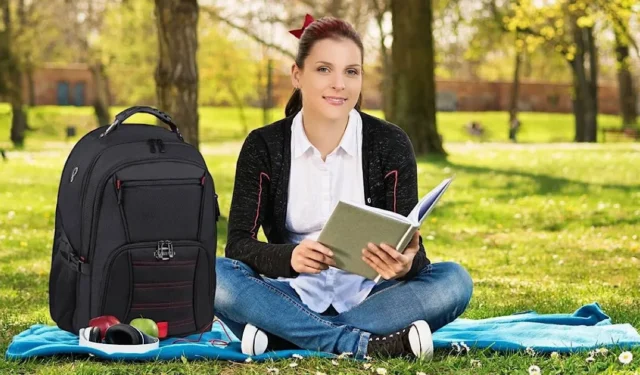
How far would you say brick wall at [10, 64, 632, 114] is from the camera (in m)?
48.9

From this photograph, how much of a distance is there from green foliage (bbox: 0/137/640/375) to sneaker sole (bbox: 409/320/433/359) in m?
0.07

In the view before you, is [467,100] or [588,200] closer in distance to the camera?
[588,200]

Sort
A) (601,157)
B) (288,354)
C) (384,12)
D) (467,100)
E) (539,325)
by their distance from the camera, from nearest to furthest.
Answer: (288,354), (539,325), (601,157), (384,12), (467,100)

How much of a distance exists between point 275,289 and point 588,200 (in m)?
7.66

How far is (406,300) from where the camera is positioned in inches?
165

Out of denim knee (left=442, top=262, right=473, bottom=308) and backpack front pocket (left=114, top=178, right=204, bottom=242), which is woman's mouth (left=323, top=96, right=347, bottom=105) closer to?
backpack front pocket (left=114, top=178, right=204, bottom=242)

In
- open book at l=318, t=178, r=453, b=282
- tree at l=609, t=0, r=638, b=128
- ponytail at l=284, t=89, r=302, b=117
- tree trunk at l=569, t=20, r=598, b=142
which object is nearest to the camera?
open book at l=318, t=178, r=453, b=282

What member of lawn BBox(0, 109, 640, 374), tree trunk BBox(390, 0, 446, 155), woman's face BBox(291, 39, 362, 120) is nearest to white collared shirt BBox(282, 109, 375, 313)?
woman's face BBox(291, 39, 362, 120)

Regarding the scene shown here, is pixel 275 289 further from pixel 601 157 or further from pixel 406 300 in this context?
pixel 601 157

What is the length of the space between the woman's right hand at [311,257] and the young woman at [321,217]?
147 millimetres

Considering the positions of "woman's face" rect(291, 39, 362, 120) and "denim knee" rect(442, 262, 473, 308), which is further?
"denim knee" rect(442, 262, 473, 308)

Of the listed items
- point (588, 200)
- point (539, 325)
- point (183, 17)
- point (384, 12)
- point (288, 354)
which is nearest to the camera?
point (288, 354)

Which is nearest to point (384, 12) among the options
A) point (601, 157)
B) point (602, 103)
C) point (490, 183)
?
point (601, 157)

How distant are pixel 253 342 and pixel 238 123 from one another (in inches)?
1613
